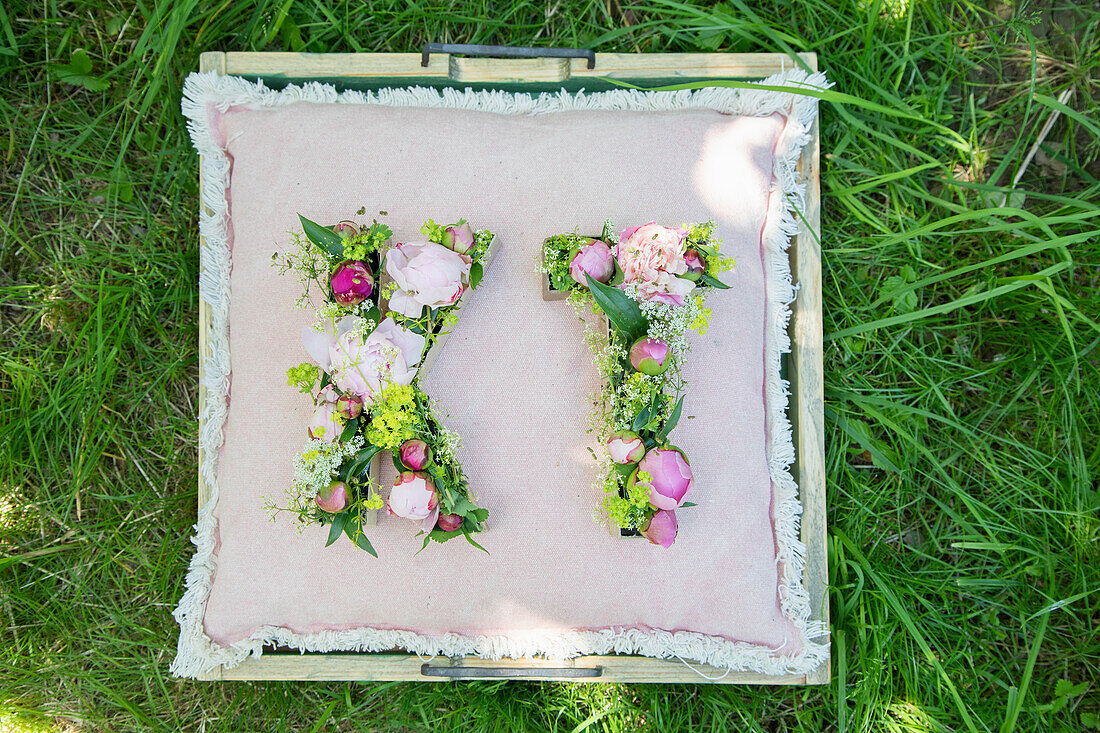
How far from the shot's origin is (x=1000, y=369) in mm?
1407

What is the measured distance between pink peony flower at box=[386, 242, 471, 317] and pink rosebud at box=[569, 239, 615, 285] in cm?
19

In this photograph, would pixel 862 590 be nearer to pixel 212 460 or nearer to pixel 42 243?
pixel 212 460

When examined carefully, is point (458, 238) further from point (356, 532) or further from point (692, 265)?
point (356, 532)

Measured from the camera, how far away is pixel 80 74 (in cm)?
138

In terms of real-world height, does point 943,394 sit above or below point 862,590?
above

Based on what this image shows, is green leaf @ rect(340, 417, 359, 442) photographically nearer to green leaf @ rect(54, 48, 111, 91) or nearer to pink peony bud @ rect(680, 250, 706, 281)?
pink peony bud @ rect(680, 250, 706, 281)

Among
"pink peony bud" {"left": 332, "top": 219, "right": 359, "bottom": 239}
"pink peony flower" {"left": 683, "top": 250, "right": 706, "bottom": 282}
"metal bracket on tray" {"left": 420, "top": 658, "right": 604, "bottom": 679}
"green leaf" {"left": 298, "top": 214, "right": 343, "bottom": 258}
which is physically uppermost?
"pink peony bud" {"left": 332, "top": 219, "right": 359, "bottom": 239}

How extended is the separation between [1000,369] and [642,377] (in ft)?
3.01

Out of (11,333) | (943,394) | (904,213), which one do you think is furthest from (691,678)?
(11,333)

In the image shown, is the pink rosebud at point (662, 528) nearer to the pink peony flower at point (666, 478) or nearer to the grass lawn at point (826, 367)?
the pink peony flower at point (666, 478)

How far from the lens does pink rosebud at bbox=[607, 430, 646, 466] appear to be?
3.53ft

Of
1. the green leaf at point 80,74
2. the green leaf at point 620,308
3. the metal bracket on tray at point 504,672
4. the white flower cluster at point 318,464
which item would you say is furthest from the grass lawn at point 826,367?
the green leaf at point 620,308

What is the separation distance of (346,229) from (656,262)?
1.83 feet

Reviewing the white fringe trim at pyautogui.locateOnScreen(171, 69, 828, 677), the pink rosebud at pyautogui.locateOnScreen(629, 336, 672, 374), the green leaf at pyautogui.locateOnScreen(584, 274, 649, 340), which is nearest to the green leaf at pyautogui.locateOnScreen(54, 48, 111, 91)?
the white fringe trim at pyautogui.locateOnScreen(171, 69, 828, 677)
